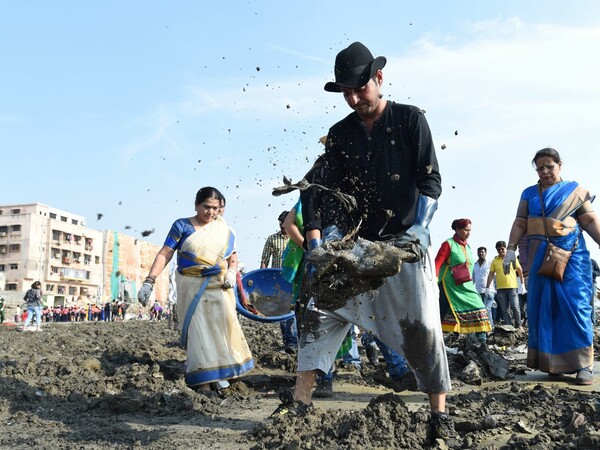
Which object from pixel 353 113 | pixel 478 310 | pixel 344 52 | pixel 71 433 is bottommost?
pixel 71 433

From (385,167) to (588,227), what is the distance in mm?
3076

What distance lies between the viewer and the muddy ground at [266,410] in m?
3.25

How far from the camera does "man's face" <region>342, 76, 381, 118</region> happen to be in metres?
3.59

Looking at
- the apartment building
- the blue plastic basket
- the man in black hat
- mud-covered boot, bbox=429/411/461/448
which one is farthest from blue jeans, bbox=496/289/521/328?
the apartment building

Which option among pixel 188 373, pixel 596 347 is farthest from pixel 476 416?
pixel 596 347

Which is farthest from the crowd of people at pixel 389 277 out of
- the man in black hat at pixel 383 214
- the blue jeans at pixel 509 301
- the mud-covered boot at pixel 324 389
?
the blue jeans at pixel 509 301

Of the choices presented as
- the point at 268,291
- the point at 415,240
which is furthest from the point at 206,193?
the point at 415,240

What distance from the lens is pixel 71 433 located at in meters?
3.94

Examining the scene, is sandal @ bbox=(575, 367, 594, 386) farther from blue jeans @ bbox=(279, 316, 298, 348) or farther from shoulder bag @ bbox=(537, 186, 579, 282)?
blue jeans @ bbox=(279, 316, 298, 348)

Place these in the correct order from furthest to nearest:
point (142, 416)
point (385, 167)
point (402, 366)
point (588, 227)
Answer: point (588, 227) < point (402, 366) < point (142, 416) < point (385, 167)

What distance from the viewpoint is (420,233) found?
3438mm

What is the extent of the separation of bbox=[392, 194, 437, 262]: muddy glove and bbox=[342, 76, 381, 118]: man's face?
22.1 inches

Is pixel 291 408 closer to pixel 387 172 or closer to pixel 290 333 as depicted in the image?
pixel 387 172

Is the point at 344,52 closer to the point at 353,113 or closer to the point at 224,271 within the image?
the point at 353,113
